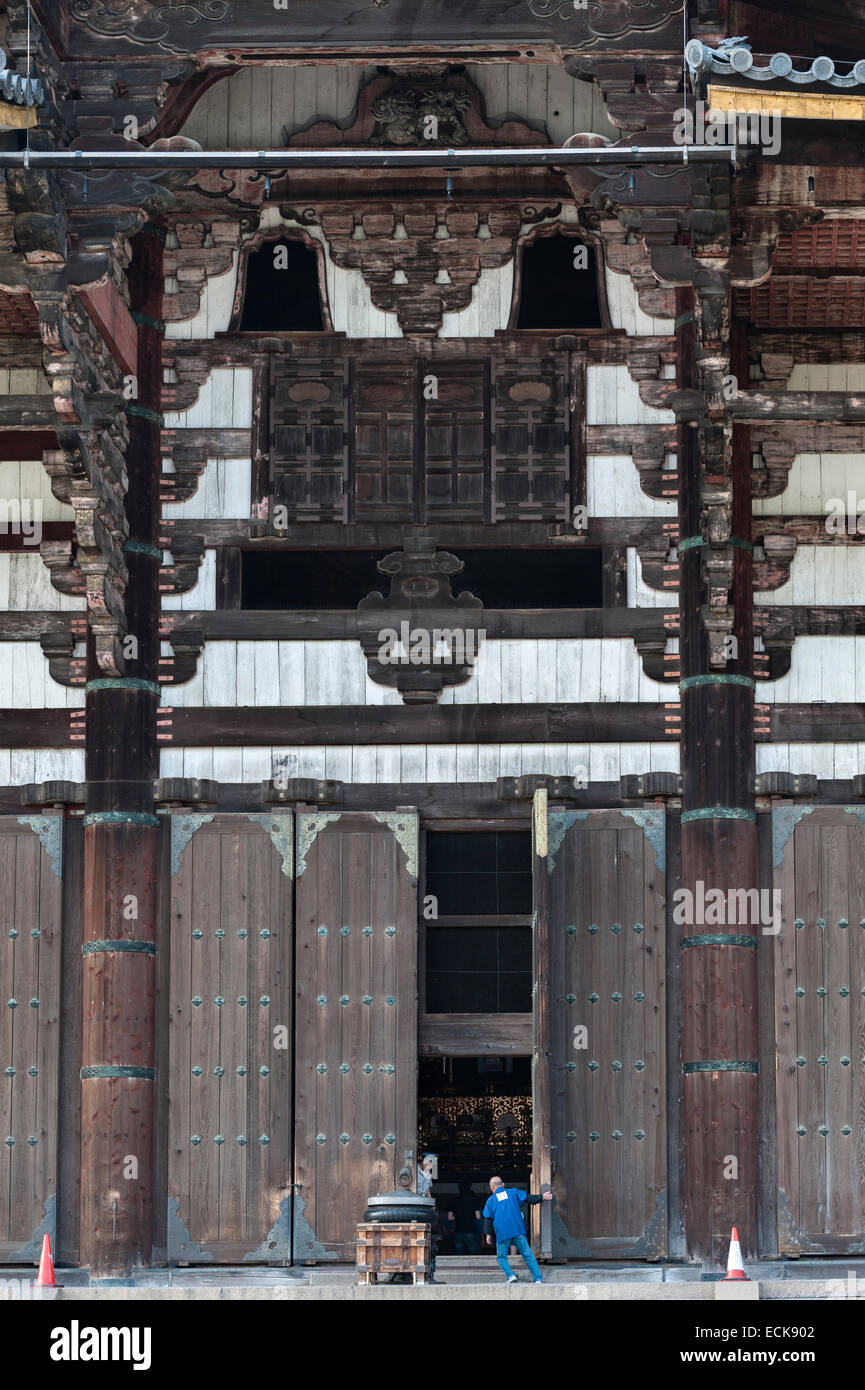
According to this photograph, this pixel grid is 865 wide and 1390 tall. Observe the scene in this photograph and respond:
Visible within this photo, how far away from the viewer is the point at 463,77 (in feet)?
74.9

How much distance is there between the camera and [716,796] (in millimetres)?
21438

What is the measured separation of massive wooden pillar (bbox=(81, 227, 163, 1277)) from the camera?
20953 millimetres

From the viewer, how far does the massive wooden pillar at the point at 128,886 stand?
825 inches

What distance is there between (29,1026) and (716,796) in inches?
232

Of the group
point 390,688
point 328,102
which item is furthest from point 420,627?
point 328,102

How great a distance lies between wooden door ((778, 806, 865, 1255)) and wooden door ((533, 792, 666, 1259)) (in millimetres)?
981

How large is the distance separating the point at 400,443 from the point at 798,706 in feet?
13.3

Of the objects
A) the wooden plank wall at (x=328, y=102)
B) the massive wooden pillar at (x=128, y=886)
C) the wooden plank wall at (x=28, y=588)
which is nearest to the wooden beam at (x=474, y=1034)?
the massive wooden pillar at (x=128, y=886)

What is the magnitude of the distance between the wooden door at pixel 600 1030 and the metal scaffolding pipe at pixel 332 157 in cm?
510

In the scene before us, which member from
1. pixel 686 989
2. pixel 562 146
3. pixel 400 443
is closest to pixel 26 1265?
pixel 686 989

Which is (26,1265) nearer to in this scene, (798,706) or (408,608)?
(408,608)

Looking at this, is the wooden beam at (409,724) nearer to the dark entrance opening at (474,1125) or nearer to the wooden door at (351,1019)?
the wooden door at (351,1019)

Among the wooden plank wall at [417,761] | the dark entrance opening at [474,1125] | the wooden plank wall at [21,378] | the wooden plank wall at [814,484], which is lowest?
the dark entrance opening at [474,1125]

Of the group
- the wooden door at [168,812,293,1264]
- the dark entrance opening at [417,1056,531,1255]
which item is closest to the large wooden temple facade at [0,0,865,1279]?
the wooden door at [168,812,293,1264]
